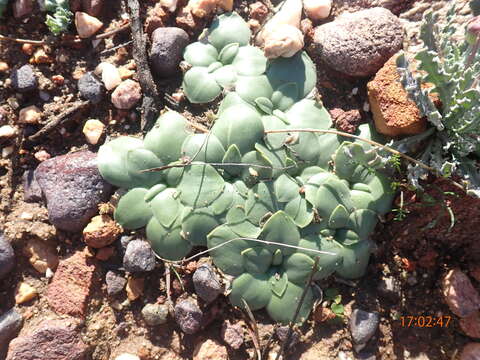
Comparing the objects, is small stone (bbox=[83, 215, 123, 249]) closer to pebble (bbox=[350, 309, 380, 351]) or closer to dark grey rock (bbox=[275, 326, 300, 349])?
dark grey rock (bbox=[275, 326, 300, 349])

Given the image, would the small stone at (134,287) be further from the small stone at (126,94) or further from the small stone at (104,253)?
the small stone at (126,94)

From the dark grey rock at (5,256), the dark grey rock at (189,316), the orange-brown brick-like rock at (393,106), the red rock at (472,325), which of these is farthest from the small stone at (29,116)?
the red rock at (472,325)

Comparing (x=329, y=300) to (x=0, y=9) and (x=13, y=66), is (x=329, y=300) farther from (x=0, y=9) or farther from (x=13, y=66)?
(x=0, y=9)

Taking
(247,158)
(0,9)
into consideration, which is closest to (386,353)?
(247,158)

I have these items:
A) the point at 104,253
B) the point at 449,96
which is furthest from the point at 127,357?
the point at 449,96

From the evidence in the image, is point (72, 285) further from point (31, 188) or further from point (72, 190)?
point (31, 188)

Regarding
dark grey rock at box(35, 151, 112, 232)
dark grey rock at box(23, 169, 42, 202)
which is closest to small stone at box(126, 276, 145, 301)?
dark grey rock at box(35, 151, 112, 232)
